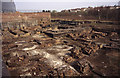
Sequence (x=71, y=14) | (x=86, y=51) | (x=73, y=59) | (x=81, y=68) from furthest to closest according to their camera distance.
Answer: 1. (x=71, y=14)
2. (x=86, y=51)
3. (x=73, y=59)
4. (x=81, y=68)

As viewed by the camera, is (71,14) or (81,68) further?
(71,14)

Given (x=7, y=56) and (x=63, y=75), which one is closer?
(x=63, y=75)

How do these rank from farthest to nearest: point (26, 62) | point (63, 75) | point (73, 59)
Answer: point (73, 59), point (26, 62), point (63, 75)

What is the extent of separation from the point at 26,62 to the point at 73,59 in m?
4.25

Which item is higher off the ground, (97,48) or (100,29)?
(100,29)

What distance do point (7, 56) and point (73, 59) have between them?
648 centimetres

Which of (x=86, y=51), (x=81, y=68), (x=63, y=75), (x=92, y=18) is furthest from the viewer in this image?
(x=92, y=18)

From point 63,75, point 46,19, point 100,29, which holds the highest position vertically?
point 46,19

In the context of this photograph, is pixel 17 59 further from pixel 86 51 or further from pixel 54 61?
pixel 86 51

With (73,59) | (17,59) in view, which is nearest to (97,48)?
(73,59)

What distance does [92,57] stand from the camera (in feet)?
32.6

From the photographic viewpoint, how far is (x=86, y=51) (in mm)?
10711

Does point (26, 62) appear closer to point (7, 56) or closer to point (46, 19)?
point (7, 56)

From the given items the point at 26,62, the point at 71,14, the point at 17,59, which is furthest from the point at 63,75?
the point at 71,14
